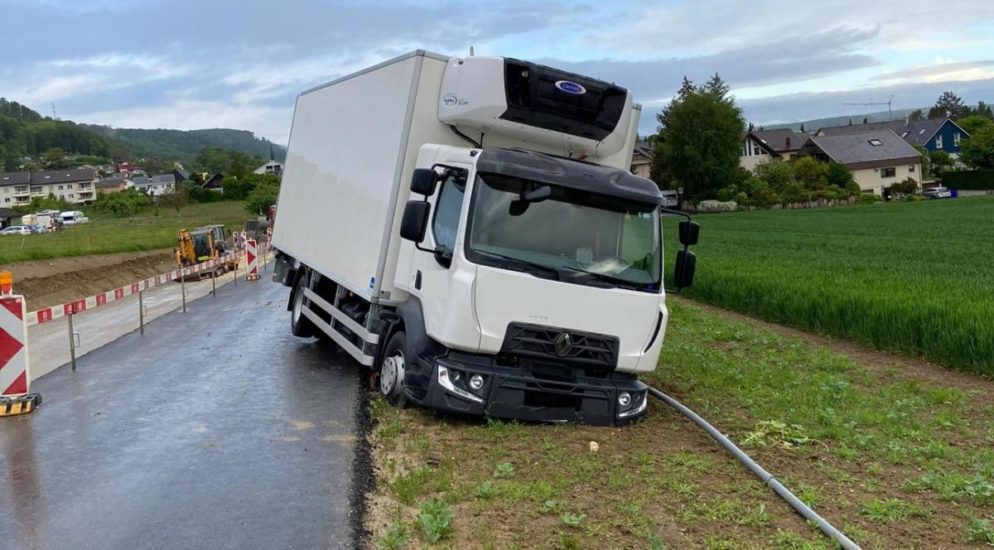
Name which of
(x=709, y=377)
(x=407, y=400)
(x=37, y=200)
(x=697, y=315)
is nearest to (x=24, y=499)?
(x=407, y=400)

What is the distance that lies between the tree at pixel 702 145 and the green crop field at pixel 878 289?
53063mm

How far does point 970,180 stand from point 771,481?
88970 millimetres

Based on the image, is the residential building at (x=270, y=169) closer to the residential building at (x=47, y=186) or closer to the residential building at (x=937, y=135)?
the residential building at (x=47, y=186)

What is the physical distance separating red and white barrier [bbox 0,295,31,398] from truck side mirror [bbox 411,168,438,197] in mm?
4649

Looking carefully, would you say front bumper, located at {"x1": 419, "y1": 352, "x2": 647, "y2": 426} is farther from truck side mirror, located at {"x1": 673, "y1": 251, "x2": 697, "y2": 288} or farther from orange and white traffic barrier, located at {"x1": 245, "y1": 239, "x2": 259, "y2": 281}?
orange and white traffic barrier, located at {"x1": 245, "y1": 239, "x2": 259, "y2": 281}

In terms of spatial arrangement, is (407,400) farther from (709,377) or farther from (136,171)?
(136,171)

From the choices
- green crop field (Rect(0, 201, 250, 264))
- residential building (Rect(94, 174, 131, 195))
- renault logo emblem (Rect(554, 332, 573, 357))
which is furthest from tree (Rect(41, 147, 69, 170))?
renault logo emblem (Rect(554, 332, 573, 357))

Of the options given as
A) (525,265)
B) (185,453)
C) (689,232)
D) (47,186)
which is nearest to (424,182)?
(525,265)

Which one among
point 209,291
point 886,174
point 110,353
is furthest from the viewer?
point 886,174

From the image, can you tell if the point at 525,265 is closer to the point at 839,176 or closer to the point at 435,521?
the point at 435,521

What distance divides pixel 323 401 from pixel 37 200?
12870 cm

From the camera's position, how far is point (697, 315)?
16.1 metres

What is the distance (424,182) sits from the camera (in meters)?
7.67

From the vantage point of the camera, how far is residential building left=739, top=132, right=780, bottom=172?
102 meters
